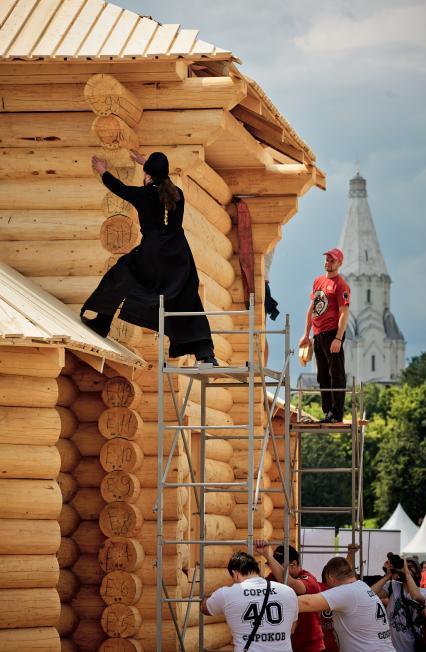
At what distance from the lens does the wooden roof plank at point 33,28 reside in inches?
617

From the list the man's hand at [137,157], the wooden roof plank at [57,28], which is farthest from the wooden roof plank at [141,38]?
the man's hand at [137,157]

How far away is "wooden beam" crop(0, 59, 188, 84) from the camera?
15.6m

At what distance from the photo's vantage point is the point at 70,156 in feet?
52.9

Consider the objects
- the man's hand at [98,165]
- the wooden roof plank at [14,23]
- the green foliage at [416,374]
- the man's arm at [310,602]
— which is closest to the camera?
the man's arm at [310,602]

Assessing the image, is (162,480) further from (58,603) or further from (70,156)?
(70,156)

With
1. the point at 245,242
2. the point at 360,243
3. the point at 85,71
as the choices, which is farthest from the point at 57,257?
the point at 360,243

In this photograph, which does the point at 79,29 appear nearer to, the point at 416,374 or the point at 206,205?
the point at 206,205

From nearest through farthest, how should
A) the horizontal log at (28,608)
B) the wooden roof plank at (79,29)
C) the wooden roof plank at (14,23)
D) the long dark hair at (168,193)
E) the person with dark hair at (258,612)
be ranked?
1. the person with dark hair at (258,612)
2. the horizontal log at (28,608)
3. the long dark hair at (168,193)
4. the wooden roof plank at (79,29)
5. the wooden roof plank at (14,23)

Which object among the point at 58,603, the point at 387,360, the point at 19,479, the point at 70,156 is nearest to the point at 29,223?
the point at 70,156

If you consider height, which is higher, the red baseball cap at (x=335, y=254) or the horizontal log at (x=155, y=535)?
the red baseball cap at (x=335, y=254)

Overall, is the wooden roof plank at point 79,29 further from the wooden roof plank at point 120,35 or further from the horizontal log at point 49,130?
the horizontal log at point 49,130

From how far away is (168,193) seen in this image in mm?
14734

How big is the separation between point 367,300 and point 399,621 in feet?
559

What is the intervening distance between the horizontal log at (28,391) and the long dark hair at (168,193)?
219 centimetres
